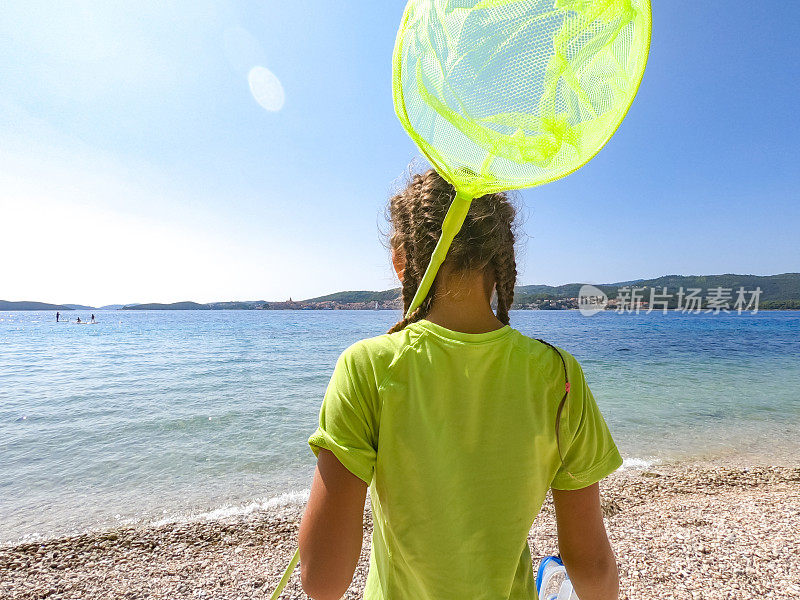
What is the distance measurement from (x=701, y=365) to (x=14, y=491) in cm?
2479

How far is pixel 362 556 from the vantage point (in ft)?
13.6

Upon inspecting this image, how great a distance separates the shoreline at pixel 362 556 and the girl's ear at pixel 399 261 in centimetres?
344

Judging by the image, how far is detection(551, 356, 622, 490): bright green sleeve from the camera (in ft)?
3.31

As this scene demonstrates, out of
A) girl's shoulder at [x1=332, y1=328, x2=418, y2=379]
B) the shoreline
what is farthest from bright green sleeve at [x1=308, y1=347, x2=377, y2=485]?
the shoreline

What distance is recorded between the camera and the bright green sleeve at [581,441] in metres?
1.01

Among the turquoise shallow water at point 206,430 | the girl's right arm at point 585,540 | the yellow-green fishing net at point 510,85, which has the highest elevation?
the yellow-green fishing net at point 510,85

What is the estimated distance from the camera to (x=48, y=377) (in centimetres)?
1616

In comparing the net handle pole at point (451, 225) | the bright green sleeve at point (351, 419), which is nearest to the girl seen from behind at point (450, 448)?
the bright green sleeve at point (351, 419)

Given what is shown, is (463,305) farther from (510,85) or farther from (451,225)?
(510,85)

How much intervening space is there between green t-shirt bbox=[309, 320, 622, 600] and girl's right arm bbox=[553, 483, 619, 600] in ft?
0.49

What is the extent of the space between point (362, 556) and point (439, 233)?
420 cm

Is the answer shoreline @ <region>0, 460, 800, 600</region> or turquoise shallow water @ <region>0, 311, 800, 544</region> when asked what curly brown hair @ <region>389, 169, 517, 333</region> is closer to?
turquoise shallow water @ <region>0, 311, 800, 544</region>

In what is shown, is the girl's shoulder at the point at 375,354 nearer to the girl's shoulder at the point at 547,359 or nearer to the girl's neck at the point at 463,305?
the girl's neck at the point at 463,305

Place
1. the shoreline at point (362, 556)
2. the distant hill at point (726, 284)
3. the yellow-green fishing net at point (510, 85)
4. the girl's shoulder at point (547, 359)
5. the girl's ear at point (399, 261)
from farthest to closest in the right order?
the distant hill at point (726, 284) < the shoreline at point (362, 556) < the girl's ear at point (399, 261) < the girl's shoulder at point (547, 359) < the yellow-green fishing net at point (510, 85)
